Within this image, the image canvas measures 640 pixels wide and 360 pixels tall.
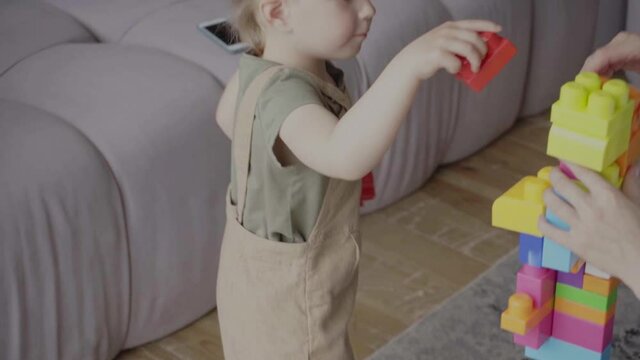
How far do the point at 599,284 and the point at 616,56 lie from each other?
0.29 metres

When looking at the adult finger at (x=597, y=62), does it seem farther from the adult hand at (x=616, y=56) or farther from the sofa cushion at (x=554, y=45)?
the sofa cushion at (x=554, y=45)

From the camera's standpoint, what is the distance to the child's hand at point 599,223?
1.16 meters

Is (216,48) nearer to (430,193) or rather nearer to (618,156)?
(430,193)

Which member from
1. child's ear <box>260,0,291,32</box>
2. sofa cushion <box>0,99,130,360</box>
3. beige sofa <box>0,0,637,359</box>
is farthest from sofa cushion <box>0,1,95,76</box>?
child's ear <box>260,0,291,32</box>

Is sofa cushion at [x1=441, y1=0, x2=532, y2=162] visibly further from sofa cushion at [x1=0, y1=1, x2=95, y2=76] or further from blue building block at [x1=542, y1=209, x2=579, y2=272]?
blue building block at [x1=542, y1=209, x2=579, y2=272]

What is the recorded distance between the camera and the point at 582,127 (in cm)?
114

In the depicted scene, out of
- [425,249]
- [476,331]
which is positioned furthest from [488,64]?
[425,249]

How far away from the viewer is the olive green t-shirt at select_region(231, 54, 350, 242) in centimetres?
117

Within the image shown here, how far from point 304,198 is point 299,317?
15 cm

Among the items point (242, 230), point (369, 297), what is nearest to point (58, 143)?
point (242, 230)

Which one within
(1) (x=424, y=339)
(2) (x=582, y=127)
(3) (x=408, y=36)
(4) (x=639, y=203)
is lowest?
(1) (x=424, y=339)

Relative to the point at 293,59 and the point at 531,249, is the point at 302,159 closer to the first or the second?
the point at 293,59

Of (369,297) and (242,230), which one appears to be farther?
(369,297)

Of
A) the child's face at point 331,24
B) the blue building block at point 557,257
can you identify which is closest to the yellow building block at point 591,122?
the blue building block at point 557,257
